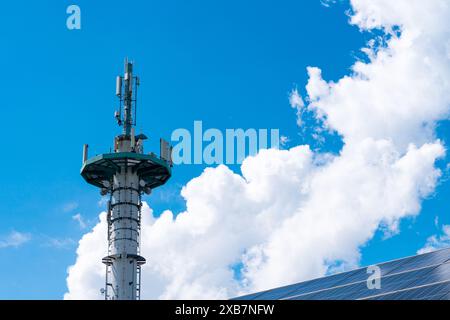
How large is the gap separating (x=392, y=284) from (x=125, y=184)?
46.6 meters

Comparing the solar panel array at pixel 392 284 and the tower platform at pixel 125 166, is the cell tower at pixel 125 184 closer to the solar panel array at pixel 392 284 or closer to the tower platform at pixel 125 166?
the tower platform at pixel 125 166

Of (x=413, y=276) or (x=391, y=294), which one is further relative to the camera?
(x=413, y=276)

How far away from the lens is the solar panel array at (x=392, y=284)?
123ft

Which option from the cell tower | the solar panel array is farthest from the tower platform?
the solar panel array

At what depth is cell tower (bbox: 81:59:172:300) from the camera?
7856cm

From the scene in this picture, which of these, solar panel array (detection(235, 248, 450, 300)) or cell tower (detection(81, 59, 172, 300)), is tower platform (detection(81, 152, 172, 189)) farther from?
solar panel array (detection(235, 248, 450, 300))

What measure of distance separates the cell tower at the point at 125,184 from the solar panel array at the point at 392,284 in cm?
2651

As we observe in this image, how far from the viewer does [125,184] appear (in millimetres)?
82688

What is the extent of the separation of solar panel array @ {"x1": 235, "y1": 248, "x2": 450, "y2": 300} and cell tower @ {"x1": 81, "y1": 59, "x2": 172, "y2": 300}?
26505 millimetres

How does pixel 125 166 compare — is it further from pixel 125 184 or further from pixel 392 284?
pixel 392 284
